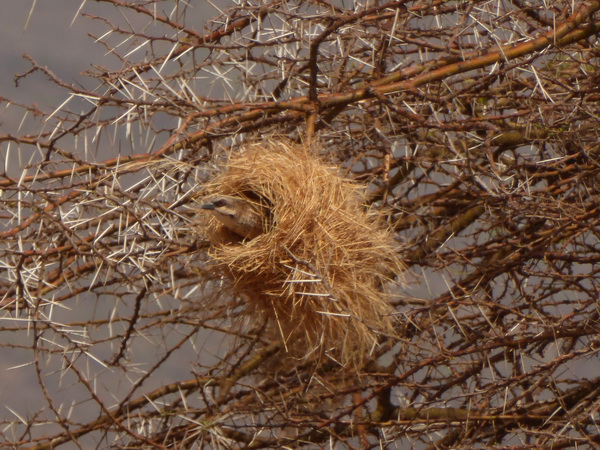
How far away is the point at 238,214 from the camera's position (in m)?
2.46

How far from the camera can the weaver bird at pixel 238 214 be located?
96.0 inches

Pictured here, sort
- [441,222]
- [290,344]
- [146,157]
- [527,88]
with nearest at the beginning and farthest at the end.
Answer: [146,157] → [290,344] → [527,88] → [441,222]

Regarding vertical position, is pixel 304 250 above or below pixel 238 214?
below

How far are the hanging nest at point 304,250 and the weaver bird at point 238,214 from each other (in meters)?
0.03

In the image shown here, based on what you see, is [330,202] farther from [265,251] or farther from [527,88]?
[527,88]

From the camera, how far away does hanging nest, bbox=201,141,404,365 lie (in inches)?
92.0

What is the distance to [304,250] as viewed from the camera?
2328 mm

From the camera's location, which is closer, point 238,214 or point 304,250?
point 304,250

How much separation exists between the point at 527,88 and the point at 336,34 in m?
0.91

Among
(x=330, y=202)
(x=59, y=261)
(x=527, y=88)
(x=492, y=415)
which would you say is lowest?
(x=492, y=415)

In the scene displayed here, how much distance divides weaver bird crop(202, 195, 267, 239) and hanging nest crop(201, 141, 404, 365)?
3cm

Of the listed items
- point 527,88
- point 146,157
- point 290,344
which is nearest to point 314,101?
point 146,157

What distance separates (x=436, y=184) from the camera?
11.4 ft

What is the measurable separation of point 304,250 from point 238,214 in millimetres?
234
